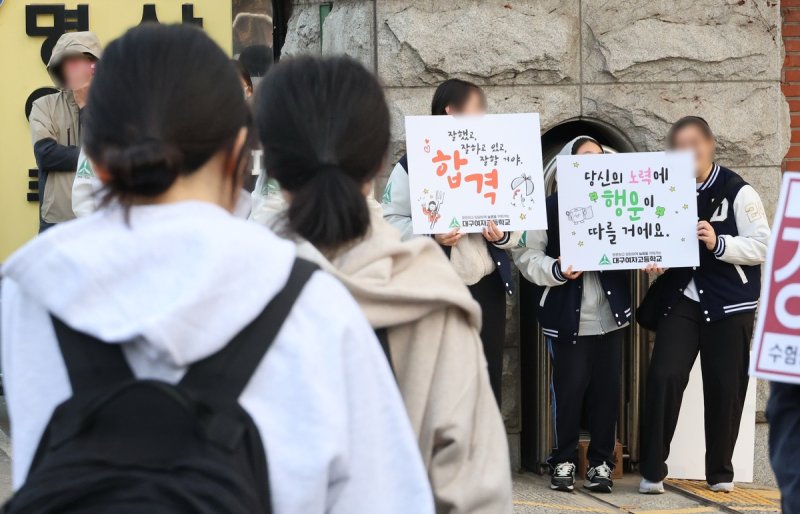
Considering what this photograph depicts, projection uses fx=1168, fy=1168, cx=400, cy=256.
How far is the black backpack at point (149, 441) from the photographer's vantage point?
1417 mm

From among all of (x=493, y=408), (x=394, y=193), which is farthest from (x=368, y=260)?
(x=394, y=193)

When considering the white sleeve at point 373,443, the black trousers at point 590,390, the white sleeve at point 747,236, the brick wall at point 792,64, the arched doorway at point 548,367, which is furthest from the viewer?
the brick wall at point 792,64

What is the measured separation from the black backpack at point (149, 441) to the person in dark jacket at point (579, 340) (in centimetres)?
442

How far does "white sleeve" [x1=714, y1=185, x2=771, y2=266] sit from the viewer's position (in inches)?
226

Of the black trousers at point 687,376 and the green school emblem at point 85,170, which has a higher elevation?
the green school emblem at point 85,170

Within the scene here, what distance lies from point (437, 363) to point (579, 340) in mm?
3879

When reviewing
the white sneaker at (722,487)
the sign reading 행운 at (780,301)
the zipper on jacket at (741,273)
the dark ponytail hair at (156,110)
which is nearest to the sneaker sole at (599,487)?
the white sneaker at (722,487)

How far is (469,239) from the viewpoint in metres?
5.64

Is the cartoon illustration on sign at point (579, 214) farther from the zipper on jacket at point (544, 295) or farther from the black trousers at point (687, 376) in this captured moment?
the black trousers at point (687, 376)

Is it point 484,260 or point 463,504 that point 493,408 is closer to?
point 463,504

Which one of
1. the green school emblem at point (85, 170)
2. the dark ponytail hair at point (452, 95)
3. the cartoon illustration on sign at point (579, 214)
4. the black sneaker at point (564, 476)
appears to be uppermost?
the dark ponytail hair at point (452, 95)

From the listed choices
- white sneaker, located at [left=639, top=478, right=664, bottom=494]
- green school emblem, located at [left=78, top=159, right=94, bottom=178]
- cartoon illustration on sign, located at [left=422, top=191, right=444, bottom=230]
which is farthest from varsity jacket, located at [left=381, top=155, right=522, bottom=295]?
green school emblem, located at [left=78, top=159, right=94, bottom=178]

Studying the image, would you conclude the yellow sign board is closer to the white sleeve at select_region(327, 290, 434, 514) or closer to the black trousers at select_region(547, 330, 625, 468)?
the black trousers at select_region(547, 330, 625, 468)

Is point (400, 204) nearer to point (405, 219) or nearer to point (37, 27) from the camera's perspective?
point (405, 219)
